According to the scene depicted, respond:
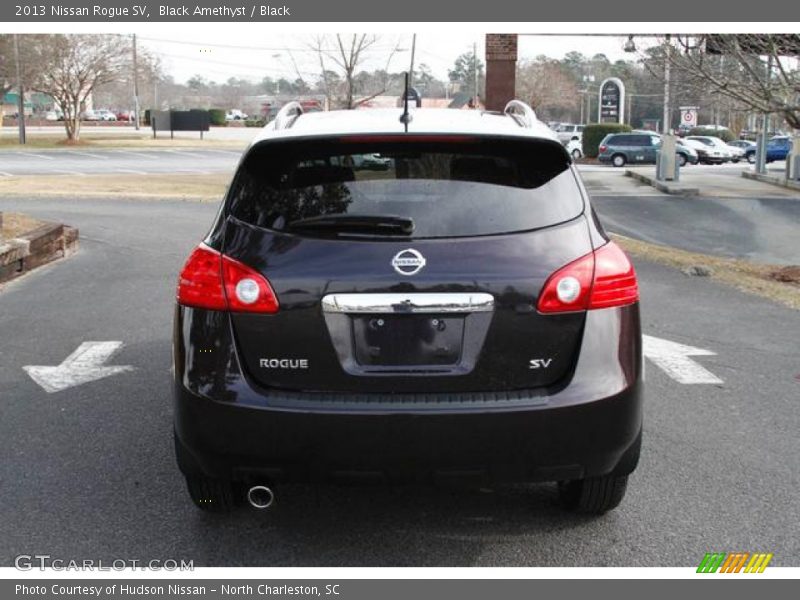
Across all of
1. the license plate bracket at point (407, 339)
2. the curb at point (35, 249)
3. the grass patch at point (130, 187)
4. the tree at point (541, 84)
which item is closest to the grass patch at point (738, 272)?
the license plate bracket at point (407, 339)

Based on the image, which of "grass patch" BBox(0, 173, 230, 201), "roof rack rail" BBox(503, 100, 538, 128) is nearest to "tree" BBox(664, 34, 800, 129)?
"roof rack rail" BBox(503, 100, 538, 128)

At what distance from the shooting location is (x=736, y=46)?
1062cm

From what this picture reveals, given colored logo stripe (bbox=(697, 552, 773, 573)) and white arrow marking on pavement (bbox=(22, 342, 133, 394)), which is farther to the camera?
white arrow marking on pavement (bbox=(22, 342, 133, 394))

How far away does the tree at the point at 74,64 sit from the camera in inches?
1794

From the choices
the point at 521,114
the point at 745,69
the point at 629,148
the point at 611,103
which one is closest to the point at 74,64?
the point at 629,148

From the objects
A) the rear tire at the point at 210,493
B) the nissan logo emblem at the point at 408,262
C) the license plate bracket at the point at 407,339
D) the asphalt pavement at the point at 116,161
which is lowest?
the rear tire at the point at 210,493

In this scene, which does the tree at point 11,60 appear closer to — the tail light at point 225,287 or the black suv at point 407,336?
the tail light at point 225,287

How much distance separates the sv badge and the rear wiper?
0.65 metres

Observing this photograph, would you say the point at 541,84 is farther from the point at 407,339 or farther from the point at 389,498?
the point at 407,339

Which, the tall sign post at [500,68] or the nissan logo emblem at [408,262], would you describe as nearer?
the nissan logo emblem at [408,262]

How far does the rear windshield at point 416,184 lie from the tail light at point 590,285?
202 millimetres

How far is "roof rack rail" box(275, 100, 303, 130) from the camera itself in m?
3.91

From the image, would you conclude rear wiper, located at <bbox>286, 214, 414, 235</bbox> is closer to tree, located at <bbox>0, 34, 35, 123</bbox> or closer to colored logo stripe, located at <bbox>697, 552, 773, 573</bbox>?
colored logo stripe, located at <bbox>697, 552, 773, 573</bbox>

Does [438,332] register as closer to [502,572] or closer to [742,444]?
[502,572]
